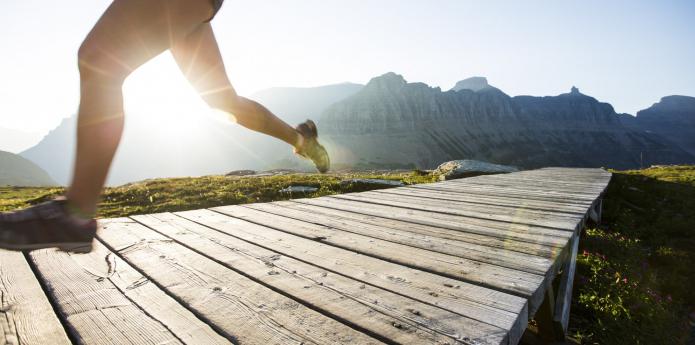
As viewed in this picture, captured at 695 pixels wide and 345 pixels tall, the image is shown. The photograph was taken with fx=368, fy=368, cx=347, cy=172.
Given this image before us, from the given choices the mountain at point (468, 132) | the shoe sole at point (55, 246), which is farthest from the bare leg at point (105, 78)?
the mountain at point (468, 132)

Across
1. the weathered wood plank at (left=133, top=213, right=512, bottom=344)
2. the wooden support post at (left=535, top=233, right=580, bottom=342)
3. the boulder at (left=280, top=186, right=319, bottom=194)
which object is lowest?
the wooden support post at (left=535, top=233, right=580, bottom=342)

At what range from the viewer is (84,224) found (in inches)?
74.7

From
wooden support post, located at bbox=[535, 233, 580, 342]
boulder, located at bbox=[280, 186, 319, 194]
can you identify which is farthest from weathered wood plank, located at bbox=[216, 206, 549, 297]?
boulder, located at bbox=[280, 186, 319, 194]

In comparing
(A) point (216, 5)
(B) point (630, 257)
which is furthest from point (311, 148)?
(B) point (630, 257)

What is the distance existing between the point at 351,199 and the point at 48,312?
3.29 meters

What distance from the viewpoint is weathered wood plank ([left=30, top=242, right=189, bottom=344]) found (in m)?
1.30

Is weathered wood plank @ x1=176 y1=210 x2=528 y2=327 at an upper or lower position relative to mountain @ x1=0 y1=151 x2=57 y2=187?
upper

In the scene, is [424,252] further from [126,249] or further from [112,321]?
[126,249]

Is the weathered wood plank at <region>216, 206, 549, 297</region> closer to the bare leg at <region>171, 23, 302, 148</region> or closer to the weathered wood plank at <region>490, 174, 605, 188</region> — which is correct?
the bare leg at <region>171, 23, 302, 148</region>

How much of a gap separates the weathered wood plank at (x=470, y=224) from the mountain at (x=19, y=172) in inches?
7296

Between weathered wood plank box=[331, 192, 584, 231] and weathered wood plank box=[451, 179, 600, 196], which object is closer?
weathered wood plank box=[331, 192, 584, 231]

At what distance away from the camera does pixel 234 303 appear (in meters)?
1.52

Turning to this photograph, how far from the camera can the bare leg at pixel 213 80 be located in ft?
8.93

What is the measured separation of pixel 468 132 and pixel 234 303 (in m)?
157
